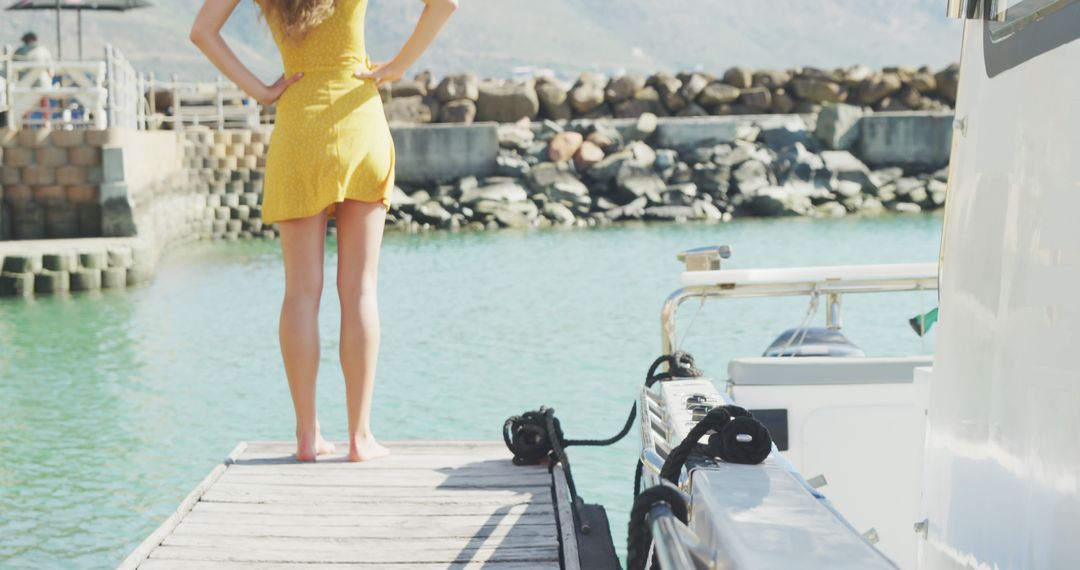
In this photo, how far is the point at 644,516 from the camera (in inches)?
A: 69.1

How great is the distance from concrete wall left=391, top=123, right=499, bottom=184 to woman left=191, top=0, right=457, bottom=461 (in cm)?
2133

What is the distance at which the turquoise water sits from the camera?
6.75m

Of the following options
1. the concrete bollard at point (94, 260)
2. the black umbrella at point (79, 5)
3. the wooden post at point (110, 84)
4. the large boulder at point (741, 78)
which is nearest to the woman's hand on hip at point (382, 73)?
the concrete bollard at point (94, 260)

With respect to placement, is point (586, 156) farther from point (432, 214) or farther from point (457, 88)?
point (457, 88)

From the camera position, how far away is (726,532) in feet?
5.44

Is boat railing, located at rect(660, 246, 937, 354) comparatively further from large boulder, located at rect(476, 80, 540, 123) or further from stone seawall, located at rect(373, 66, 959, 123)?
large boulder, located at rect(476, 80, 540, 123)

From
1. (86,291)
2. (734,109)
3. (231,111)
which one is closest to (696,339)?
(86,291)

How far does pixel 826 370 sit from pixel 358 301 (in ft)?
4.22

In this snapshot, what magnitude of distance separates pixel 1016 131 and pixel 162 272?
15563 millimetres

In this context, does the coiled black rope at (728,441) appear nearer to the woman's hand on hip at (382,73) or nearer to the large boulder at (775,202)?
the woman's hand on hip at (382,73)

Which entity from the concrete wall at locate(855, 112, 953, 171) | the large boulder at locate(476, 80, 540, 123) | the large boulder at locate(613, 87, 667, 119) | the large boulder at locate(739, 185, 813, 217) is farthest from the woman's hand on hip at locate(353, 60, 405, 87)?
the large boulder at locate(613, 87, 667, 119)

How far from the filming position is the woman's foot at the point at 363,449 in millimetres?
3869

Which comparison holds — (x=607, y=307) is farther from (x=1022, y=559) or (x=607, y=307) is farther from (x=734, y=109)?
(x=734, y=109)

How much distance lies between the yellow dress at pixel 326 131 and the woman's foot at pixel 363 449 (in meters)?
0.66
